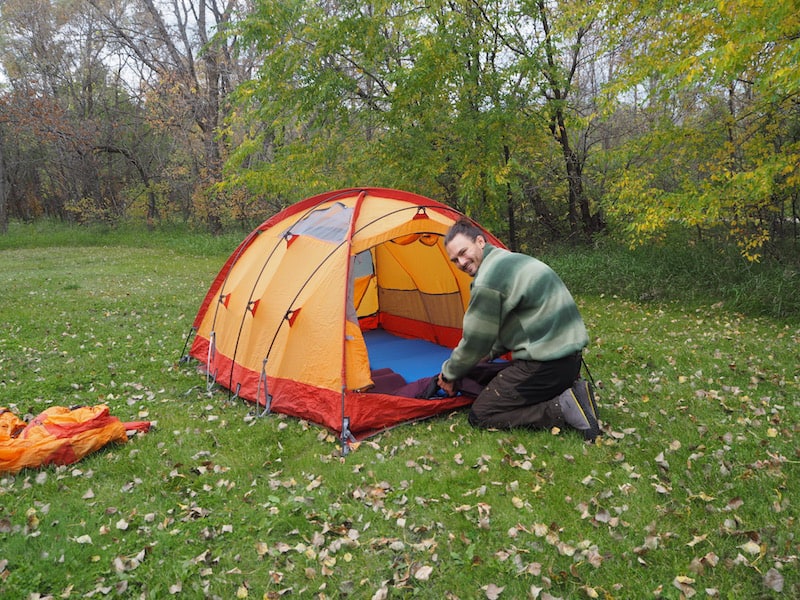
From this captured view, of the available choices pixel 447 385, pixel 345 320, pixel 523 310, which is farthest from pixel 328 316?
pixel 523 310

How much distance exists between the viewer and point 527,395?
4.47 meters

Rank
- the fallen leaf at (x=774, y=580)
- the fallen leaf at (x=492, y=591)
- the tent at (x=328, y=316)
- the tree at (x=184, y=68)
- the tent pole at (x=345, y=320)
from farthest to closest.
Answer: the tree at (x=184, y=68) < the tent at (x=328, y=316) < the tent pole at (x=345, y=320) < the fallen leaf at (x=492, y=591) < the fallen leaf at (x=774, y=580)

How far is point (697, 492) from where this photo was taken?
3.62 meters

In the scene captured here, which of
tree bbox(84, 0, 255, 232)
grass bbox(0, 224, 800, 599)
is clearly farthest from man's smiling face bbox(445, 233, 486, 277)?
tree bbox(84, 0, 255, 232)

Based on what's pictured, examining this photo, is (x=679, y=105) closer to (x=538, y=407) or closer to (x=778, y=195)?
(x=778, y=195)

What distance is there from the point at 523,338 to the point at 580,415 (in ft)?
2.42

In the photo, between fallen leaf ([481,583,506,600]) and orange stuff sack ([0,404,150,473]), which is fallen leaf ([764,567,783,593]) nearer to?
fallen leaf ([481,583,506,600])

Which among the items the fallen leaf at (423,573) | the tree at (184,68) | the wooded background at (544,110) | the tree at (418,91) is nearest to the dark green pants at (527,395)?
the fallen leaf at (423,573)

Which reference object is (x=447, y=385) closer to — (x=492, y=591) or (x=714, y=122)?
(x=492, y=591)

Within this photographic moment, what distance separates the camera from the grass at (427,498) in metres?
3.01

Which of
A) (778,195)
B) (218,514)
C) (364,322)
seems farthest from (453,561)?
(778,195)

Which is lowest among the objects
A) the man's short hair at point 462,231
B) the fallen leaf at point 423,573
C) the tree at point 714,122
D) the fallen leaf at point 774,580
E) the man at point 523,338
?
the fallen leaf at point 423,573

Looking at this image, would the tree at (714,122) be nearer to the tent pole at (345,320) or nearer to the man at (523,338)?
the man at (523,338)

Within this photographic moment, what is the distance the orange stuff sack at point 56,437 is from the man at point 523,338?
2857 millimetres
